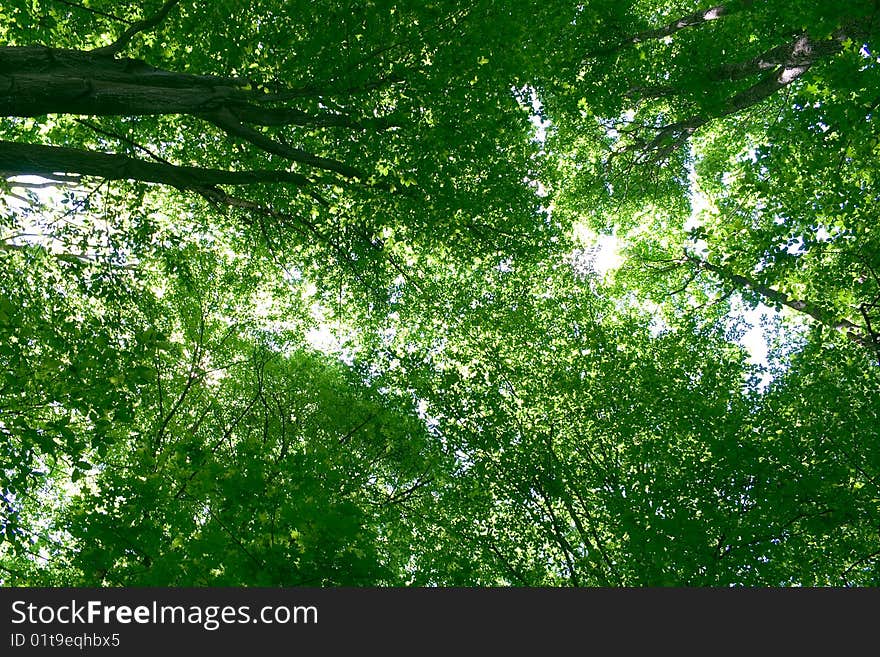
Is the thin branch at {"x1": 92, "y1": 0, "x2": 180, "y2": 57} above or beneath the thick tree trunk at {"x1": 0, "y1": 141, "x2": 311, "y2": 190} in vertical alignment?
above

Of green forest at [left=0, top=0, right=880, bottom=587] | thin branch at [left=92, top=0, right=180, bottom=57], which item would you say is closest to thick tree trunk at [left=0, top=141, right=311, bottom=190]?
green forest at [left=0, top=0, right=880, bottom=587]

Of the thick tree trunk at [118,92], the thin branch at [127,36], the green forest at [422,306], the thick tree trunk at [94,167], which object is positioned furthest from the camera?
the green forest at [422,306]

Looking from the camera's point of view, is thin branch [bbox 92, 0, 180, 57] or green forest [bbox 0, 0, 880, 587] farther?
green forest [bbox 0, 0, 880, 587]

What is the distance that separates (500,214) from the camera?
13.0 metres

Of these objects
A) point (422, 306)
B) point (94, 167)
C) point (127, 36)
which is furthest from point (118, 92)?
point (422, 306)

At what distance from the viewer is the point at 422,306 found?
1539cm

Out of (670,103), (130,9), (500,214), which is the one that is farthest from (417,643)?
(670,103)

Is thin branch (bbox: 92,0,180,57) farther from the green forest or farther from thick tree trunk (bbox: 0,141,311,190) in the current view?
thick tree trunk (bbox: 0,141,311,190)

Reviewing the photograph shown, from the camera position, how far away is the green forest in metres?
7.99

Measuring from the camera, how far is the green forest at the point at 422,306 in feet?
26.2

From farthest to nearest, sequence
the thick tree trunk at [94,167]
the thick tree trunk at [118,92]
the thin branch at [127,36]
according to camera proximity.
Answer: the thin branch at [127,36] < the thick tree trunk at [94,167] < the thick tree trunk at [118,92]

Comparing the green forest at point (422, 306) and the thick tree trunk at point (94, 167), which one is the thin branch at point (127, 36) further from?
the thick tree trunk at point (94, 167)

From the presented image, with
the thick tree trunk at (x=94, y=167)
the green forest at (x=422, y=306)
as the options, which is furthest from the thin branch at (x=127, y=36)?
the thick tree trunk at (x=94, y=167)

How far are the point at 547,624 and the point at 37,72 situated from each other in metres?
8.98
